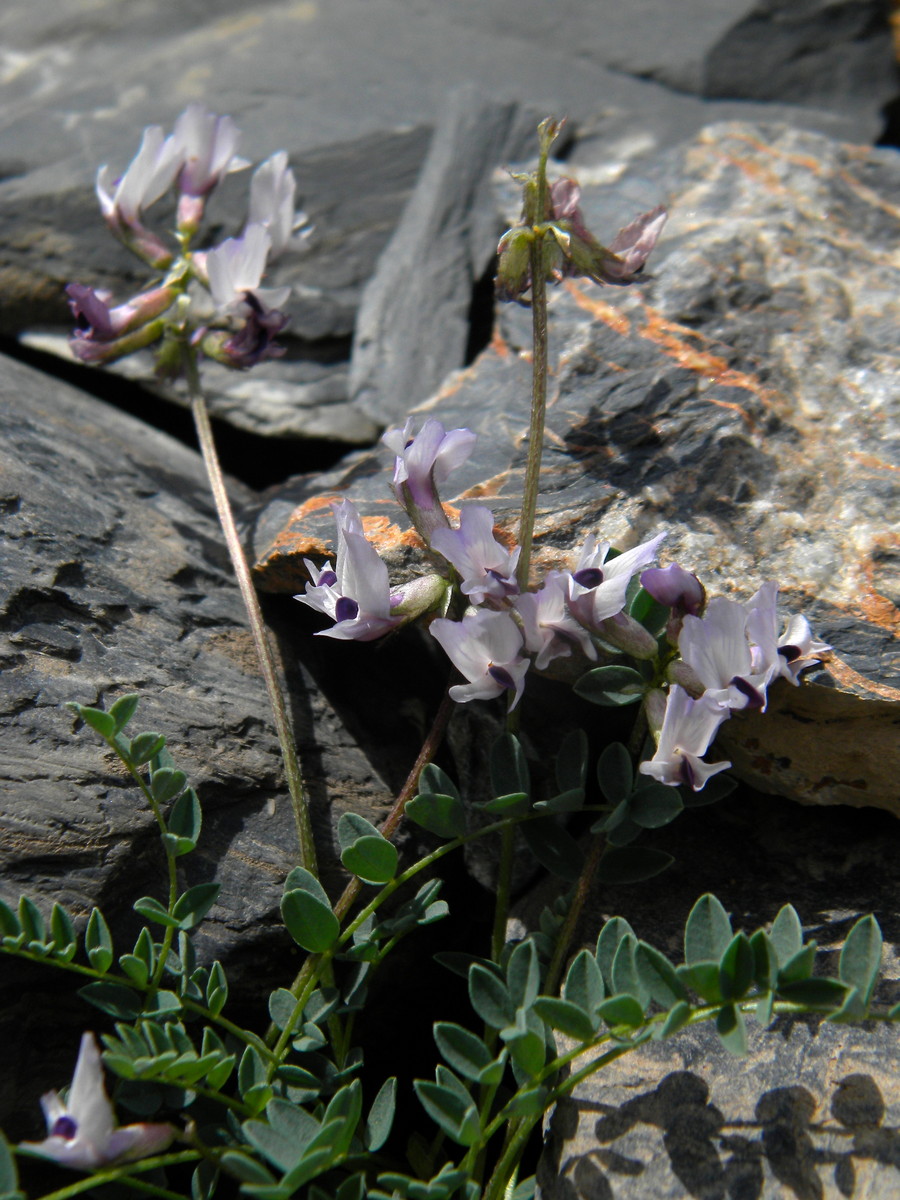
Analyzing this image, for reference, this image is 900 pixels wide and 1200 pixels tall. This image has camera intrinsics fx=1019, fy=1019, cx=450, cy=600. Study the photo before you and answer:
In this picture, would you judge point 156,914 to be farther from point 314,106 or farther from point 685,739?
point 314,106

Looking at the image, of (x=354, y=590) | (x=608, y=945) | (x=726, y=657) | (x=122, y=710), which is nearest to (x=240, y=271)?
(x=354, y=590)

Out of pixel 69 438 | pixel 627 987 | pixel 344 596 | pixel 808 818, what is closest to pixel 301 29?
pixel 69 438

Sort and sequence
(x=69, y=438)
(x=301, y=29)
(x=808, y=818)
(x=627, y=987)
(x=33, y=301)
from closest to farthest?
(x=627, y=987), (x=808, y=818), (x=69, y=438), (x=33, y=301), (x=301, y=29)

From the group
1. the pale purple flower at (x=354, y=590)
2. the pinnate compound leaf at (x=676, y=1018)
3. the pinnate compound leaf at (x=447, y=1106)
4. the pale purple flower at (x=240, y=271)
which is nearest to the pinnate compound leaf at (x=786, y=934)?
the pinnate compound leaf at (x=676, y=1018)

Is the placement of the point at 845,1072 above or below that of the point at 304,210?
below

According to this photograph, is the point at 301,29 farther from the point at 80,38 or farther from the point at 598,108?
the point at 598,108

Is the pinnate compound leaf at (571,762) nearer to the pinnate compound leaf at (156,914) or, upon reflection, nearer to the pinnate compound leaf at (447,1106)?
the pinnate compound leaf at (447,1106)
